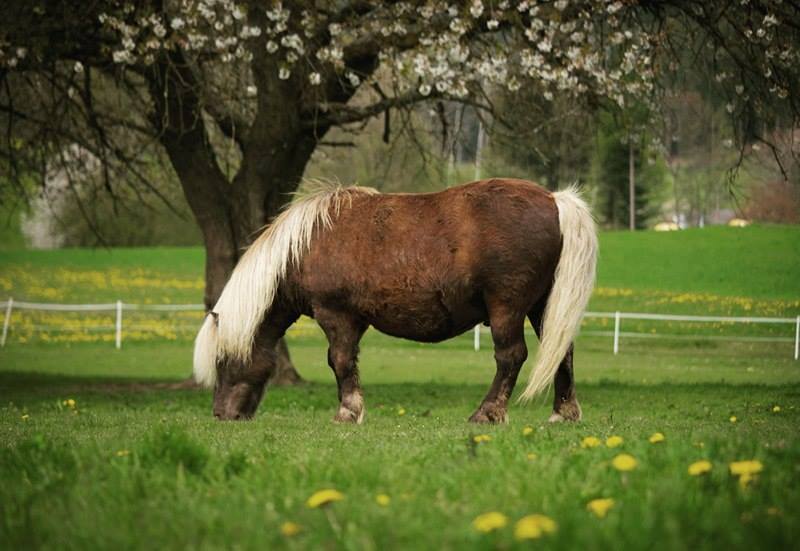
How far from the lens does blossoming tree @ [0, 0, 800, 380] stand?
14.0m

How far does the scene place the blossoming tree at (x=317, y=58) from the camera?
14016 millimetres

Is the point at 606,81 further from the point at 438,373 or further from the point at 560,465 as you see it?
the point at 560,465

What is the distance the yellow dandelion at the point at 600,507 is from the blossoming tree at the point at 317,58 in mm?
10294

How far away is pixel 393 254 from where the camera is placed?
9.52 metres

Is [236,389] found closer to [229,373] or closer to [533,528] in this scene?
[229,373]

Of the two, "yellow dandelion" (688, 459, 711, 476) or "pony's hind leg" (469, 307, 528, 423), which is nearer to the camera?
"yellow dandelion" (688, 459, 711, 476)

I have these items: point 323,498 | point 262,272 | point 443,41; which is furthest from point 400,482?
point 443,41

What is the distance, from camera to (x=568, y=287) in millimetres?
8984

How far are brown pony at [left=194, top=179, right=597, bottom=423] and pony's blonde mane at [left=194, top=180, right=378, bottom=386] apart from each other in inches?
0.5

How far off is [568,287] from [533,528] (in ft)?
19.7

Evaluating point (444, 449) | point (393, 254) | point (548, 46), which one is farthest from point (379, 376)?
point (444, 449)

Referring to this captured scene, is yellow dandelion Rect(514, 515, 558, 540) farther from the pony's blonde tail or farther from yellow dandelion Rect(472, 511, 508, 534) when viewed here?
the pony's blonde tail

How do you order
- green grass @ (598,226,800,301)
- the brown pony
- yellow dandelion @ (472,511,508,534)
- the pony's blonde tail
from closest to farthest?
yellow dandelion @ (472,511,508,534) < the pony's blonde tail < the brown pony < green grass @ (598,226,800,301)

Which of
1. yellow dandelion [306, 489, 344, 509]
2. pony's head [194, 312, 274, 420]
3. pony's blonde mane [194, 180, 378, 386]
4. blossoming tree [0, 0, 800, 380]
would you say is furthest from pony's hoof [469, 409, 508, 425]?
blossoming tree [0, 0, 800, 380]
